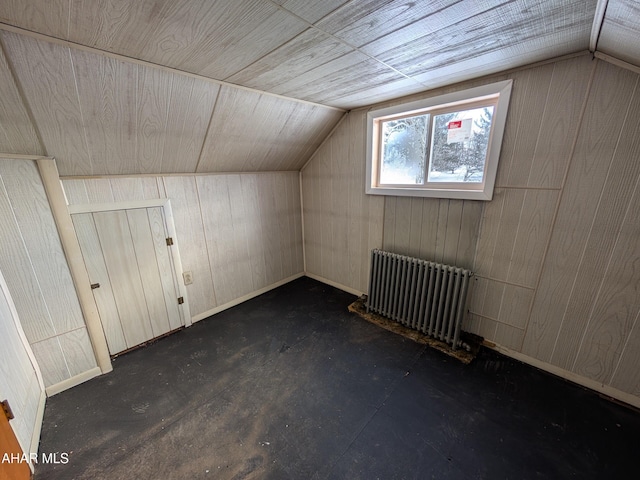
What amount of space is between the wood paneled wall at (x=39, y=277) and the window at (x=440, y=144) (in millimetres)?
2892

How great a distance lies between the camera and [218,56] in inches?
58.3

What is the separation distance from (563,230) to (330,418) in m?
2.19

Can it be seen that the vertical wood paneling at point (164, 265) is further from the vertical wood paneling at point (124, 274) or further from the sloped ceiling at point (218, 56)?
the sloped ceiling at point (218, 56)

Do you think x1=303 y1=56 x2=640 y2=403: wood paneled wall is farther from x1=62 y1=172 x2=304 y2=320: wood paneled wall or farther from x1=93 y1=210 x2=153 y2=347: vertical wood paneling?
x1=93 y1=210 x2=153 y2=347: vertical wood paneling

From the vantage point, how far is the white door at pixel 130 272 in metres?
2.22

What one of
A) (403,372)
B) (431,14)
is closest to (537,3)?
(431,14)

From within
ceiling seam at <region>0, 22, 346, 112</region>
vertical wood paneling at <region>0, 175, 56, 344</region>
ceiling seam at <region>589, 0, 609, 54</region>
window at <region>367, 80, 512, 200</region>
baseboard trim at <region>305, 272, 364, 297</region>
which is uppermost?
ceiling seam at <region>589, 0, 609, 54</region>

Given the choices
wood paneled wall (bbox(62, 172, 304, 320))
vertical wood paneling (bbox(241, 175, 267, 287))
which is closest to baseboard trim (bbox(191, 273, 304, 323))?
wood paneled wall (bbox(62, 172, 304, 320))

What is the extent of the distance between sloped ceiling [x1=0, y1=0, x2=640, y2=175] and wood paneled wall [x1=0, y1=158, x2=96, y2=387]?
0.26m

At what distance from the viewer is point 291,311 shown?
10.3ft

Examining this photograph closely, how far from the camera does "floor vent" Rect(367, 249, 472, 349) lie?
7.59 ft

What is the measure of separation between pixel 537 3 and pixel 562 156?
3.74 feet

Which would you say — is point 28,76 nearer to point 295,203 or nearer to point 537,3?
point 537,3

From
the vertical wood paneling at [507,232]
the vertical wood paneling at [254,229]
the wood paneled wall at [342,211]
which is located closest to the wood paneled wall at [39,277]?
the vertical wood paneling at [254,229]
